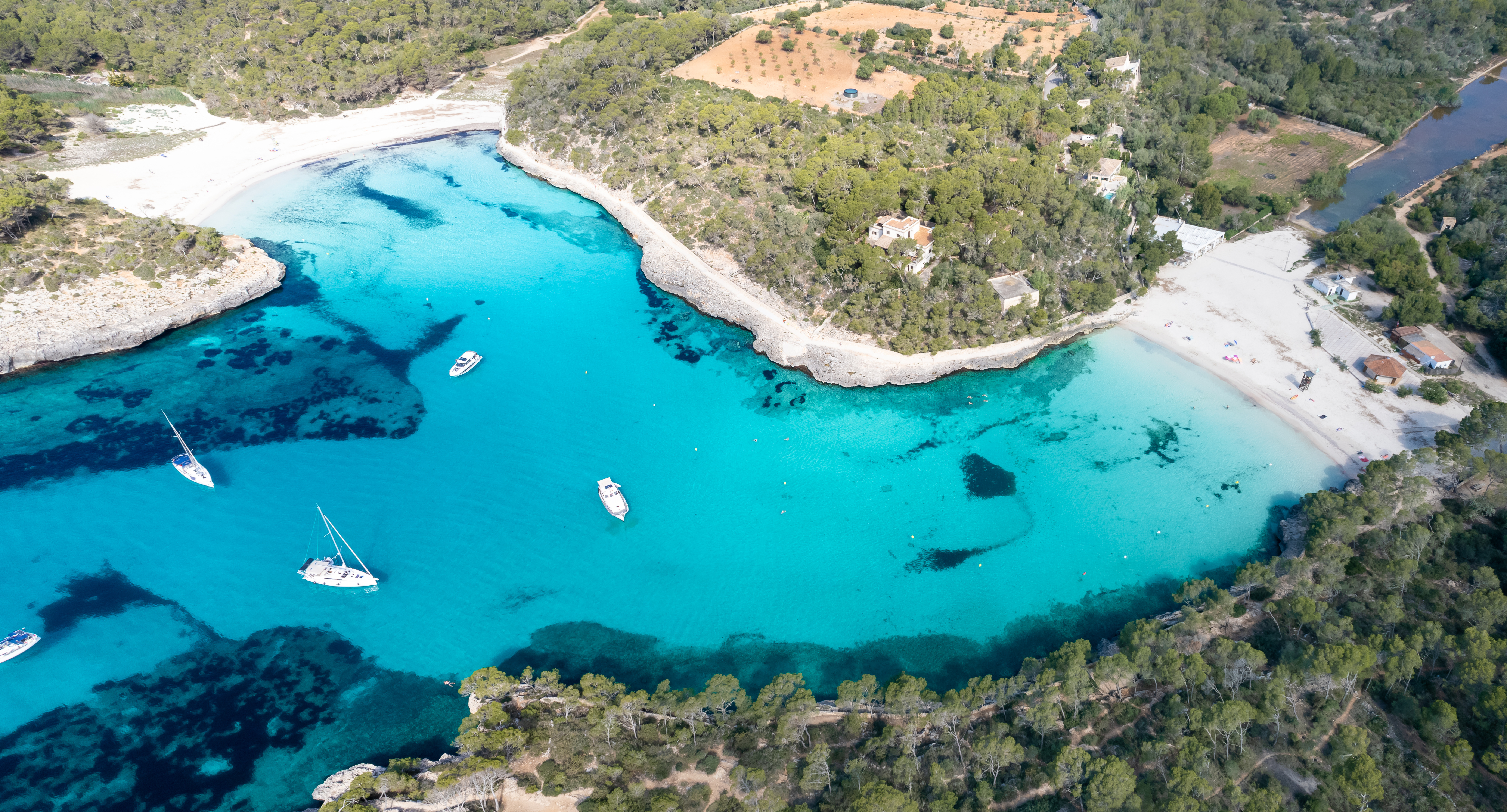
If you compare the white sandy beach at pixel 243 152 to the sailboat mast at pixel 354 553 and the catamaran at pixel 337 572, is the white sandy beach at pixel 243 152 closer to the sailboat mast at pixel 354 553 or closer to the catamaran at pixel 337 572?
the sailboat mast at pixel 354 553

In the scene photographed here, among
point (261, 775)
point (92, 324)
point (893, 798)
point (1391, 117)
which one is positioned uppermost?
point (1391, 117)

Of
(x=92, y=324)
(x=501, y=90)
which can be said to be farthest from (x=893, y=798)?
(x=501, y=90)

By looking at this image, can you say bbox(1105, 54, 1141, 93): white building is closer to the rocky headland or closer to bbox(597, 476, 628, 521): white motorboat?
bbox(597, 476, 628, 521): white motorboat

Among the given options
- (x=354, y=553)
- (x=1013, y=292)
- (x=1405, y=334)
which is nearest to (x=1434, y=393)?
(x=1405, y=334)

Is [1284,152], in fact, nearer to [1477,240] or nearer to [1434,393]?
[1477,240]

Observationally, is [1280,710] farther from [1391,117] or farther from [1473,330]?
[1391,117]

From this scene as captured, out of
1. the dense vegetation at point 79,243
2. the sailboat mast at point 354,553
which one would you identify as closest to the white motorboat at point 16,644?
the sailboat mast at point 354,553
